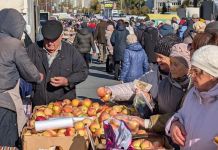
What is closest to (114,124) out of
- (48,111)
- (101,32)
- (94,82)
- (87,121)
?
(87,121)

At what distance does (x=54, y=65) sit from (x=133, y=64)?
411cm

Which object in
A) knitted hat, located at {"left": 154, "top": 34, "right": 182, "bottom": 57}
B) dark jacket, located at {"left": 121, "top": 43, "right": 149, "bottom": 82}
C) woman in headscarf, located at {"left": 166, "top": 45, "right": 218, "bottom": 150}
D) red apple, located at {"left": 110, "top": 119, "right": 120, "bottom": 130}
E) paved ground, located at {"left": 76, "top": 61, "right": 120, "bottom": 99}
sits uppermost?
knitted hat, located at {"left": 154, "top": 34, "right": 182, "bottom": 57}

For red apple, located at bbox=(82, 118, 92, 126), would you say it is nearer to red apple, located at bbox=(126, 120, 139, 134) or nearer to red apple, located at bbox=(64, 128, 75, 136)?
red apple, located at bbox=(64, 128, 75, 136)

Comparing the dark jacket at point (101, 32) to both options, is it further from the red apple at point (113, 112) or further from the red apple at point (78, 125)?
the red apple at point (78, 125)

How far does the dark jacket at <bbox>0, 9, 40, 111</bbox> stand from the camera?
453 cm

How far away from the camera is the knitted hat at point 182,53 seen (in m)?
3.76

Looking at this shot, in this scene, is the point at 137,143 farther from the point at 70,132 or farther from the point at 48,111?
the point at 48,111

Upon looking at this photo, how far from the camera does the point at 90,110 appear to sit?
15.6 feet

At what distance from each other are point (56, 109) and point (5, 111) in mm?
477

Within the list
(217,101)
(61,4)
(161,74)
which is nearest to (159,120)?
(161,74)

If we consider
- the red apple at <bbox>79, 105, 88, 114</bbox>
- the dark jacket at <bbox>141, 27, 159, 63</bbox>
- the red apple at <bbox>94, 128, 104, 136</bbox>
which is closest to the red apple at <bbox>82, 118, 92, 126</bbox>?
the red apple at <bbox>94, 128, 104, 136</bbox>

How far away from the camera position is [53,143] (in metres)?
3.86

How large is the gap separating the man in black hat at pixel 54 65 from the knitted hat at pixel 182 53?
1619 mm

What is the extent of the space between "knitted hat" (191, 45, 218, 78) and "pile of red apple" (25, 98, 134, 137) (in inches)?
42.0
